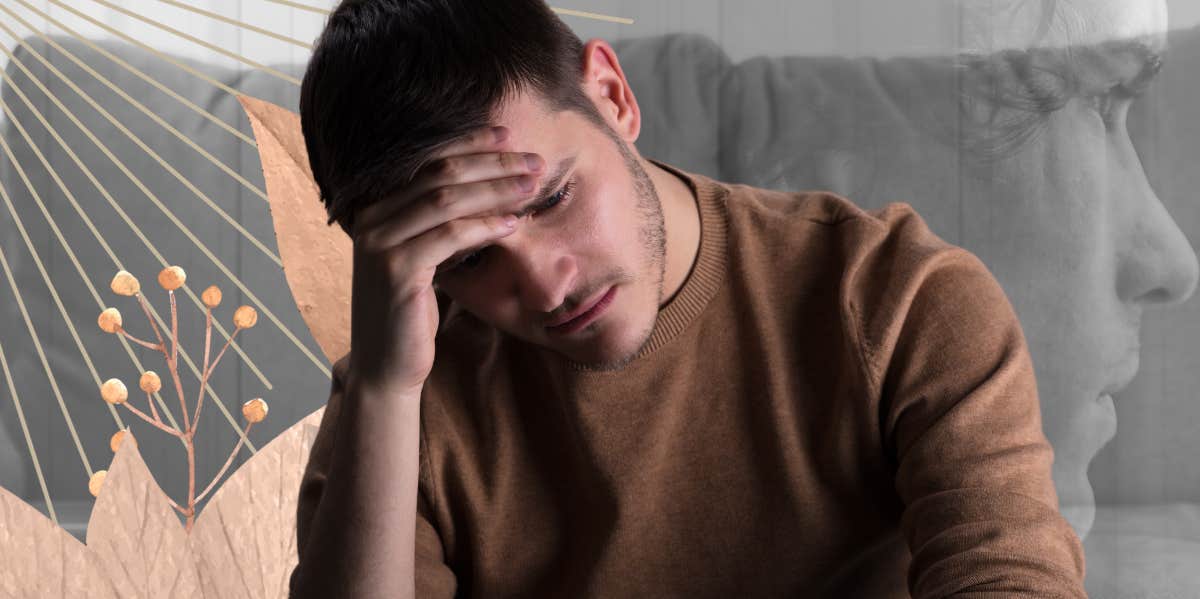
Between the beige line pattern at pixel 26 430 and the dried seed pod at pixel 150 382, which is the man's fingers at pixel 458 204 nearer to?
the dried seed pod at pixel 150 382

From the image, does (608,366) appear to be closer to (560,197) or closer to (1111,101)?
(560,197)

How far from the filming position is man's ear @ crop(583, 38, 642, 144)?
Answer: 2.72 feet

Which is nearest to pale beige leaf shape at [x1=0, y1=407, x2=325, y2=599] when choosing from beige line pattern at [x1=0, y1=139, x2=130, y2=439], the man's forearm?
beige line pattern at [x1=0, y1=139, x2=130, y2=439]

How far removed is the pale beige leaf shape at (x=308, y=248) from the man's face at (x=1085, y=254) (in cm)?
85

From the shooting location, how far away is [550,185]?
73 cm

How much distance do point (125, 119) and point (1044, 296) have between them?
4.27 feet

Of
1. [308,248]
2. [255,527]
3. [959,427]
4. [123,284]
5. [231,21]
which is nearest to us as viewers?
[959,427]

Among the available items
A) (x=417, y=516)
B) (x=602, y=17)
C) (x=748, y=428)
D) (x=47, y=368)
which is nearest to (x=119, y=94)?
(x=47, y=368)

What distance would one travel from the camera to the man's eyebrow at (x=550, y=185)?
723mm

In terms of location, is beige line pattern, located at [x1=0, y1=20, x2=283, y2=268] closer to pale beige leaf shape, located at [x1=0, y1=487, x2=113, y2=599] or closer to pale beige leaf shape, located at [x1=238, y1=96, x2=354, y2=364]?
pale beige leaf shape, located at [x1=238, y1=96, x2=354, y2=364]

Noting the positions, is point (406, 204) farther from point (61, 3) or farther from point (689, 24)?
point (61, 3)

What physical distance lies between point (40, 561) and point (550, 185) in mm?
849

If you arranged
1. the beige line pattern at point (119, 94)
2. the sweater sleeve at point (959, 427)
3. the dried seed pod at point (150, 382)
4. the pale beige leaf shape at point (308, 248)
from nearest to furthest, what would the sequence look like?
1. the sweater sleeve at point (959, 427)
2. the dried seed pod at point (150, 382)
3. the pale beige leaf shape at point (308, 248)
4. the beige line pattern at point (119, 94)

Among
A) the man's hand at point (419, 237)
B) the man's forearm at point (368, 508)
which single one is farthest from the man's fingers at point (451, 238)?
the man's forearm at point (368, 508)
